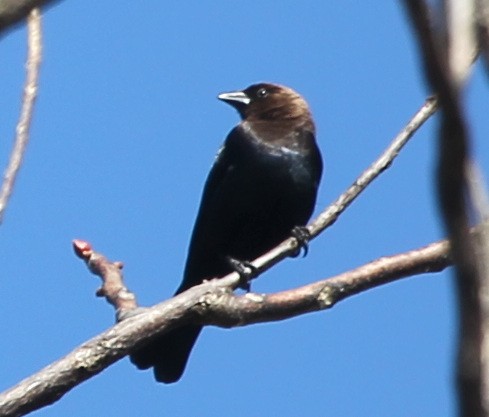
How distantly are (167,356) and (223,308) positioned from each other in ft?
7.10

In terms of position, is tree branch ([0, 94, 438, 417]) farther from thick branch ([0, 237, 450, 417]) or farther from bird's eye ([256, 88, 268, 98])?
bird's eye ([256, 88, 268, 98])

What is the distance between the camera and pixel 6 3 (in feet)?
2.14

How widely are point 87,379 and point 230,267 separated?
262cm

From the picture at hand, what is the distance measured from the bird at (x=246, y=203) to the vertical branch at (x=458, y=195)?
158 inches

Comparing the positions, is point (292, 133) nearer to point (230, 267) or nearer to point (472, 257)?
point (230, 267)

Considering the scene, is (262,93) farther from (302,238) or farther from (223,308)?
(223,308)

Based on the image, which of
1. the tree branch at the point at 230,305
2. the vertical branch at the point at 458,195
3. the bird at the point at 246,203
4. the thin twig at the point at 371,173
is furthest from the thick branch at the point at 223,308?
the bird at the point at 246,203

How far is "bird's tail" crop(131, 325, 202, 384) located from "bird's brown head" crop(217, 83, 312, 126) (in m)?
1.52

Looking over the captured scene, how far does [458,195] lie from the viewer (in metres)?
0.51

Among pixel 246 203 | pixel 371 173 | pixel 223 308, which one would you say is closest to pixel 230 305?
pixel 223 308

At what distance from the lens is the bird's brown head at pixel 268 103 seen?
5.71 m

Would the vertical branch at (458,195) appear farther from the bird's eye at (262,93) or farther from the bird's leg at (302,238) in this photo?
the bird's eye at (262,93)

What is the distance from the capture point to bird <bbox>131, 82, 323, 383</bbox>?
16.0ft

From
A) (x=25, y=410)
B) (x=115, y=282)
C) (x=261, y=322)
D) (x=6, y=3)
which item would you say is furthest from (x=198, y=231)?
(x=6, y=3)
